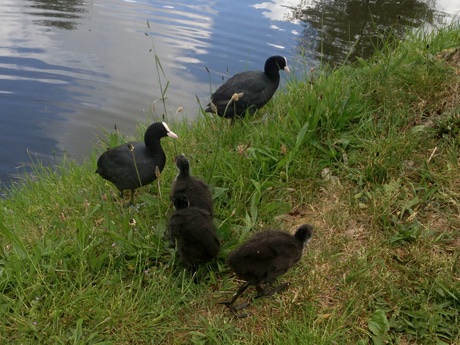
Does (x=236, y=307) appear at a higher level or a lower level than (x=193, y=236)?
lower

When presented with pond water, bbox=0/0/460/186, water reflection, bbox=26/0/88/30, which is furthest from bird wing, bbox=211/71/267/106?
water reflection, bbox=26/0/88/30

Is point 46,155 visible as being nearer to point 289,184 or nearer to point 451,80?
point 289,184

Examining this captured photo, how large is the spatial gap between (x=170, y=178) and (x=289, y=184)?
4.06 feet

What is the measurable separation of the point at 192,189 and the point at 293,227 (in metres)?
0.91

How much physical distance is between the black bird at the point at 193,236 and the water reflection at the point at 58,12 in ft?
38.4

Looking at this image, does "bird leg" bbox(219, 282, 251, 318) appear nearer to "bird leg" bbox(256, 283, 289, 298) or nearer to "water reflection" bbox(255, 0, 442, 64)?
"bird leg" bbox(256, 283, 289, 298)

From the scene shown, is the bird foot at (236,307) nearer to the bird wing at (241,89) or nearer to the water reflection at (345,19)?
the bird wing at (241,89)

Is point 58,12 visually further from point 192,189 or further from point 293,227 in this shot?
point 293,227

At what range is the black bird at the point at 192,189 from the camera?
374 centimetres

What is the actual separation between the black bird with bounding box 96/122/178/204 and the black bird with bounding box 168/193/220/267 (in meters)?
1.06

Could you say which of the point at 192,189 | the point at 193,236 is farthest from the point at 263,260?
the point at 192,189

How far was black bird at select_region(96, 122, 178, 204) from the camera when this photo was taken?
173 inches

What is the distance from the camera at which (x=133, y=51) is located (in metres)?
12.0

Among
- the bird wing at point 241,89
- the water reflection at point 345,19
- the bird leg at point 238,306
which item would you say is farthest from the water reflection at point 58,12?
the bird leg at point 238,306
